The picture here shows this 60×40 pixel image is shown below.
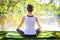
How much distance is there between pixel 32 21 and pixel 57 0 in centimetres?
52

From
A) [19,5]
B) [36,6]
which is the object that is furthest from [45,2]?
[19,5]

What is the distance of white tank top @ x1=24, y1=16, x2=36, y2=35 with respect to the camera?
377 cm

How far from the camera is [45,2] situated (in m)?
3.80

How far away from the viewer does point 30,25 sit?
3773 mm

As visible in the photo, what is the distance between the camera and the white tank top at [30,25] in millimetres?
3771

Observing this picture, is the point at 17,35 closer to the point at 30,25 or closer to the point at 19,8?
the point at 30,25

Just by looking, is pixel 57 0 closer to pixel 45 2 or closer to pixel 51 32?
pixel 45 2

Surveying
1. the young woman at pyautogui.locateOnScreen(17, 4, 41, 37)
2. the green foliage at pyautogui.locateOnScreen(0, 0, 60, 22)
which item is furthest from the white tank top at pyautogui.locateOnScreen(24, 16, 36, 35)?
the green foliage at pyautogui.locateOnScreen(0, 0, 60, 22)

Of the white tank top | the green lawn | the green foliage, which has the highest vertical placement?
the green foliage

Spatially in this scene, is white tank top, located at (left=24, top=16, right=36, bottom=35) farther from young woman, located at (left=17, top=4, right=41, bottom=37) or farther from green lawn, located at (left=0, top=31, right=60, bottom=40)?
green lawn, located at (left=0, top=31, right=60, bottom=40)

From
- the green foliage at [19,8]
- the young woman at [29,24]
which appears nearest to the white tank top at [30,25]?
the young woman at [29,24]

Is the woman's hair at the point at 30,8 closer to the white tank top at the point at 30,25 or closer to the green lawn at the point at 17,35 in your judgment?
the white tank top at the point at 30,25

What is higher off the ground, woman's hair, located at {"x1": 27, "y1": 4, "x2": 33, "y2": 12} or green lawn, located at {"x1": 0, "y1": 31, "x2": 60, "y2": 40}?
woman's hair, located at {"x1": 27, "y1": 4, "x2": 33, "y2": 12}

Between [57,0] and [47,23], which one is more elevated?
[57,0]
